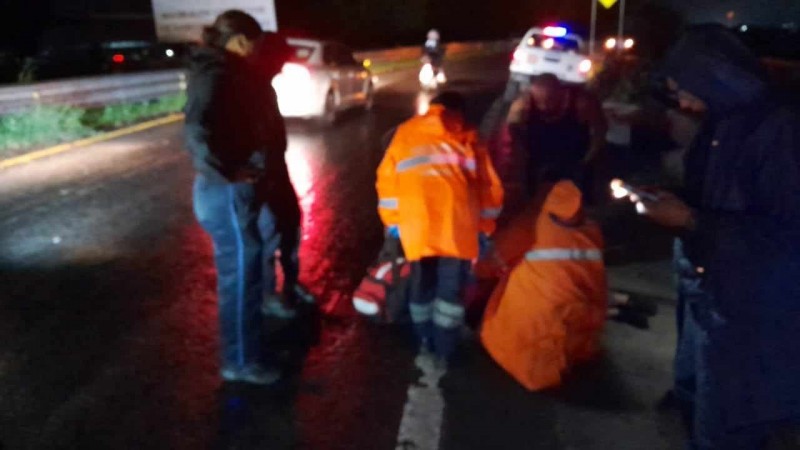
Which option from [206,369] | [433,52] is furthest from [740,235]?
[433,52]

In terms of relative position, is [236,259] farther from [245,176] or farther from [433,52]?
[433,52]

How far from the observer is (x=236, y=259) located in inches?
174

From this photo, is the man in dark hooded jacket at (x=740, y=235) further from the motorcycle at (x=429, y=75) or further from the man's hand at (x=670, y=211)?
the motorcycle at (x=429, y=75)

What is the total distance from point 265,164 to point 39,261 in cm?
322

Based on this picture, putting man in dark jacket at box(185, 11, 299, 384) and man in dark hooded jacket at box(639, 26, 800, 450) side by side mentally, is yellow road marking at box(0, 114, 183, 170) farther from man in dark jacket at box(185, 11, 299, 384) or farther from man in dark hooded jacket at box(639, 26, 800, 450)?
man in dark hooded jacket at box(639, 26, 800, 450)

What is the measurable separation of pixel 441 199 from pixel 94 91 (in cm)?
1310

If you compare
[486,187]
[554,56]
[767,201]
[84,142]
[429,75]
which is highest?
[767,201]

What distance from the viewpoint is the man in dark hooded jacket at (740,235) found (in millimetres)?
2732

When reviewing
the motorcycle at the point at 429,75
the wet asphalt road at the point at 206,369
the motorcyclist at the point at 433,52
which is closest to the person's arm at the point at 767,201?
the wet asphalt road at the point at 206,369

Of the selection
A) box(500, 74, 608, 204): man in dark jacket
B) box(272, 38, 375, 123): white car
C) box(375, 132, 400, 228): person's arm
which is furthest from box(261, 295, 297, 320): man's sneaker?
box(272, 38, 375, 123): white car

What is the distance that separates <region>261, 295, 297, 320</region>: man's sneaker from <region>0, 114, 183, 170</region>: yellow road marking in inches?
296

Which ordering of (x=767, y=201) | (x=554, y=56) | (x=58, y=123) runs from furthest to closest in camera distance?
(x=554, y=56), (x=58, y=123), (x=767, y=201)

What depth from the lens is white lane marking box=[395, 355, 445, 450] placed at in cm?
407

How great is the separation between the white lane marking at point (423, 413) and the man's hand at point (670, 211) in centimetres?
166
